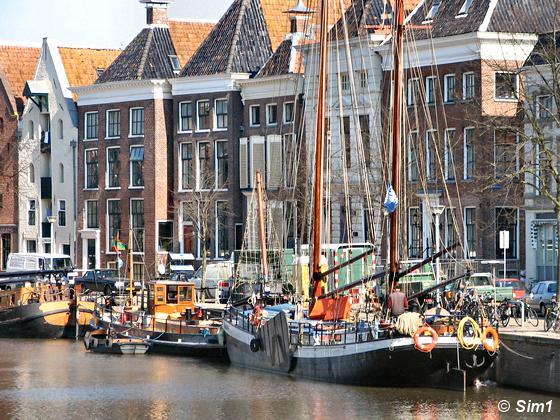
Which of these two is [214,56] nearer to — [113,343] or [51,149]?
[51,149]

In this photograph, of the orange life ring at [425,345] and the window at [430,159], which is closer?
the orange life ring at [425,345]

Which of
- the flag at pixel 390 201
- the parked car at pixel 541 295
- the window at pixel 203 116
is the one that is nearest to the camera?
the flag at pixel 390 201

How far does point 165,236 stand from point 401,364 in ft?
175

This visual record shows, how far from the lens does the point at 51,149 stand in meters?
115

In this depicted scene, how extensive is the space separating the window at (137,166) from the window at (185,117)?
3.42 m

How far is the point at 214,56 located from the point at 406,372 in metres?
52.4

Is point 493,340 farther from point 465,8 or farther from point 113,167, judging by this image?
point 113,167

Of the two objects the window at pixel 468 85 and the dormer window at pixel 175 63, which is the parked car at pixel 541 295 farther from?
the dormer window at pixel 175 63

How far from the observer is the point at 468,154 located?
81.4 metres

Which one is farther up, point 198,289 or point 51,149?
point 51,149

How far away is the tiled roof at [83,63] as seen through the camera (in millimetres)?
114275

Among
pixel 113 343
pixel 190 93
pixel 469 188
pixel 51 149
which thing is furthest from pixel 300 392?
pixel 51 149

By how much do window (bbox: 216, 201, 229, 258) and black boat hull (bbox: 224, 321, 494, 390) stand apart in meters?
45.4

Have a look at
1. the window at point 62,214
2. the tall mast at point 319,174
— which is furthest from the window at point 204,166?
the tall mast at point 319,174
